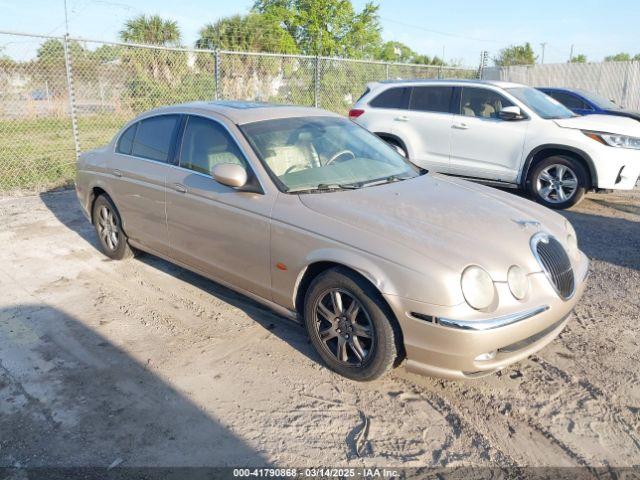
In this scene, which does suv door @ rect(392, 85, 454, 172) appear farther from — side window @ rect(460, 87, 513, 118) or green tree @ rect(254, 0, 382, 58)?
green tree @ rect(254, 0, 382, 58)

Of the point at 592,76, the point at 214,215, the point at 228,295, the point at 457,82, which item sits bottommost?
the point at 228,295

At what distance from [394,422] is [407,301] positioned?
0.70m

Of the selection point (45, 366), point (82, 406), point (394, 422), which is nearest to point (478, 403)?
point (394, 422)

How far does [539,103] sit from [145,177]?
6179mm

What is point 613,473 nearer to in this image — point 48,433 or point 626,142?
point 48,433

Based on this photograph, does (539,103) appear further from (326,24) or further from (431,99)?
(326,24)

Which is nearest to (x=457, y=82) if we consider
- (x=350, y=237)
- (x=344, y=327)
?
(x=350, y=237)

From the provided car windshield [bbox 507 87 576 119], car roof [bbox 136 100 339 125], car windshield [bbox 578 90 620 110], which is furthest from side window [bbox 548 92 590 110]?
car roof [bbox 136 100 339 125]

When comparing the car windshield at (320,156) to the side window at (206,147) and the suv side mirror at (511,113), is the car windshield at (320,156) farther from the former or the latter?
the suv side mirror at (511,113)

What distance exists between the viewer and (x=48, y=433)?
2.86 m

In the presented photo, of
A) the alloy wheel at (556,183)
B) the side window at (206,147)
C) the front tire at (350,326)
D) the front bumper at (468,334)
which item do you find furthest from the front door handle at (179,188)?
the alloy wheel at (556,183)

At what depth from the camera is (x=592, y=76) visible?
65.8 feet

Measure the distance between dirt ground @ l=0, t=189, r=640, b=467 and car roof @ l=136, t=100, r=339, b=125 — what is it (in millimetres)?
1574

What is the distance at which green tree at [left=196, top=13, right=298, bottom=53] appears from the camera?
1186 inches
